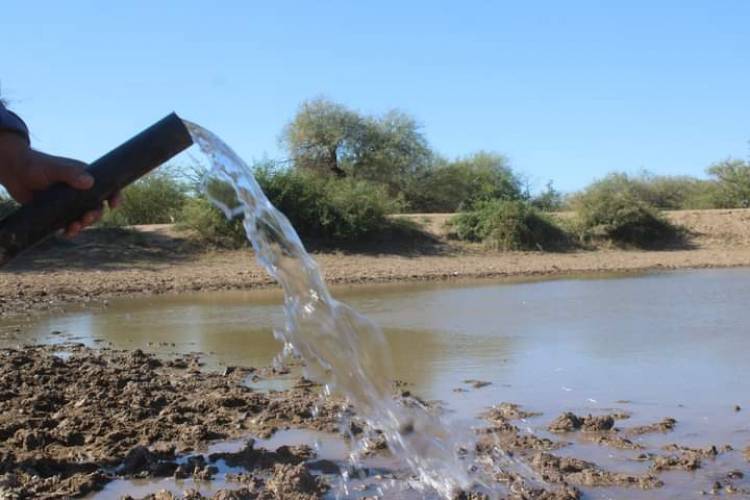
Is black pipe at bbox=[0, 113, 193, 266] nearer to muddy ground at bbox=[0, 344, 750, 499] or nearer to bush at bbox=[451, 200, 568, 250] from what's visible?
muddy ground at bbox=[0, 344, 750, 499]

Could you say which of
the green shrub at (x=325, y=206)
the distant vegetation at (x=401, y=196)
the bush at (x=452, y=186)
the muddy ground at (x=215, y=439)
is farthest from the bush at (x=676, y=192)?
the muddy ground at (x=215, y=439)

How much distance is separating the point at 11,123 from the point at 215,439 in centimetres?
355

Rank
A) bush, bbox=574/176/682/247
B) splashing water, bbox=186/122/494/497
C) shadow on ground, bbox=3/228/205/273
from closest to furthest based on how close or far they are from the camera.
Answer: splashing water, bbox=186/122/494/497 → shadow on ground, bbox=3/228/205/273 → bush, bbox=574/176/682/247

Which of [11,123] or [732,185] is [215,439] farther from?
[732,185]

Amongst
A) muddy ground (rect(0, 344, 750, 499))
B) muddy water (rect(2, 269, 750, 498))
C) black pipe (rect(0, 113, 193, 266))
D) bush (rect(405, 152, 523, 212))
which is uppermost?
bush (rect(405, 152, 523, 212))

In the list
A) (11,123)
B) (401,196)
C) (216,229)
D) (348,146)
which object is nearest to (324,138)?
(348,146)

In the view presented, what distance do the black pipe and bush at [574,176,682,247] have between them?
2462cm

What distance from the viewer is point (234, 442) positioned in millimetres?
5047

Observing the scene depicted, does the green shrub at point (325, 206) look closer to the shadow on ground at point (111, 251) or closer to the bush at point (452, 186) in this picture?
the shadow on ground at point (111, 251)

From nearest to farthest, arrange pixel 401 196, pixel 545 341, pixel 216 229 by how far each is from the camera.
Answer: pixel 545 341 → pixel 216 229 → pixel 401 196

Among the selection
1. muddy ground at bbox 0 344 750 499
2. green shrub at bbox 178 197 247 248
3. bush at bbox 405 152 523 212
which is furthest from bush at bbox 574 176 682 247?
muddy ground at bbox 0 344 750 499

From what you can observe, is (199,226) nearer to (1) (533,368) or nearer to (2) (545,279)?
(2) (545,279)

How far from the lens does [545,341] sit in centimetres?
914

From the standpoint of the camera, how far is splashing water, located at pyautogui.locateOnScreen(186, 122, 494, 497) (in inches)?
138
